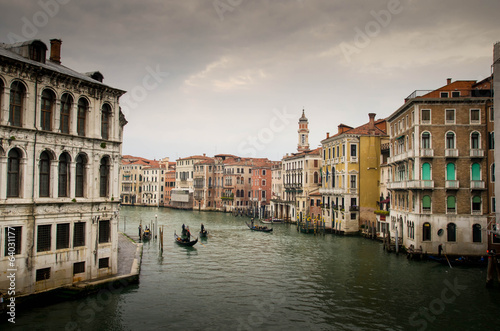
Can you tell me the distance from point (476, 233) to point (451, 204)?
2203mm

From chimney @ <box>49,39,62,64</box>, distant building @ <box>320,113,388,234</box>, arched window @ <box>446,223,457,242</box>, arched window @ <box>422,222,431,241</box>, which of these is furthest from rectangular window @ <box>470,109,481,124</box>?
chimney @ <box>49,39,62,64</box>

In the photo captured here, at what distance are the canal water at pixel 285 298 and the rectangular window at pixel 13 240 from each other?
210 cm

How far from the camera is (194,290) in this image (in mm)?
18625

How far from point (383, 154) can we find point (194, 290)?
24775mm

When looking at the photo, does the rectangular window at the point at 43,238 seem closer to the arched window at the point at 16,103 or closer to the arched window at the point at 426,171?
the arched window at the point at 16,103

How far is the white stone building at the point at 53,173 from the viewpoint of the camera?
554 inches

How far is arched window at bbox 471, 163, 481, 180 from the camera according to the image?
2534cm

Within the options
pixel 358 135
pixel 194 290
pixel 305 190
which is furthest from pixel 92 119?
pixel 305 190

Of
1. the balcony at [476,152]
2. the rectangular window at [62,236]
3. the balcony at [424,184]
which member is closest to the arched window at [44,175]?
the rectangular window at [62,236]

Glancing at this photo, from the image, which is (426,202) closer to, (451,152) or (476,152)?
(451,152)

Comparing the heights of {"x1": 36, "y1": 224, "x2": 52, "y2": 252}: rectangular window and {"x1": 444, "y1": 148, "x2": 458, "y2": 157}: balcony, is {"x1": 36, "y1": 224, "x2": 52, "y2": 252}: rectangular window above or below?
below

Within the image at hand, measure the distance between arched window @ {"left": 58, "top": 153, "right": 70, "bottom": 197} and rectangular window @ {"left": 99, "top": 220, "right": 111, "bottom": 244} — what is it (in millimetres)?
2074

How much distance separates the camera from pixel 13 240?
1394cm

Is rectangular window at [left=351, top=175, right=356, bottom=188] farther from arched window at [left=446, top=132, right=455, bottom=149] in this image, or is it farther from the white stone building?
the white stone building
